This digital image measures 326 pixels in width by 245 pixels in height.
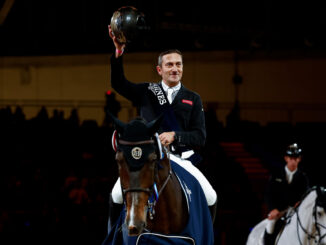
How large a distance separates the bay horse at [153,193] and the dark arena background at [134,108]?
5218mm

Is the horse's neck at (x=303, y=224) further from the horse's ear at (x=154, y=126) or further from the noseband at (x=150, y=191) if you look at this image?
the horse's ear at (x=154, y=126)

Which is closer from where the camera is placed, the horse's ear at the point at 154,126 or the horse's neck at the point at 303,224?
the horse's ear at the point at 154,126

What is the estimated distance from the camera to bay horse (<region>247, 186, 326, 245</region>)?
232 inches

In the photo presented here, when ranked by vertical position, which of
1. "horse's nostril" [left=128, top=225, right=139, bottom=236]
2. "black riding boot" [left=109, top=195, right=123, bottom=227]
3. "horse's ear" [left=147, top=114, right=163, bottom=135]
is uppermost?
"horse's ear" [left=147, top=114, right=163, bottom=135]

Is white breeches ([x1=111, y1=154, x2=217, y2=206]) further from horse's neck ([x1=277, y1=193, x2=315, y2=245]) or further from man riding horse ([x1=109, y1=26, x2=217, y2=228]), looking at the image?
horse's neck ([x1=277, y1=193, x2=315, y2=245])

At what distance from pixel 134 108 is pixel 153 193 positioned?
30.7 feet

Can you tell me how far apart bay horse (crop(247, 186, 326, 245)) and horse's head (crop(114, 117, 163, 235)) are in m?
3.59

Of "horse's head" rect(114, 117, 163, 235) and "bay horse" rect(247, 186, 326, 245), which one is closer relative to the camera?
"horse's head" rect(114, 117, 163, 235)

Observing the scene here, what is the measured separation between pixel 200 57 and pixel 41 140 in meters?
5.13

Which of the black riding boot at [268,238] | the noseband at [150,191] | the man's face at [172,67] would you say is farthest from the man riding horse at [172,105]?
the black riding boot at [268,238]

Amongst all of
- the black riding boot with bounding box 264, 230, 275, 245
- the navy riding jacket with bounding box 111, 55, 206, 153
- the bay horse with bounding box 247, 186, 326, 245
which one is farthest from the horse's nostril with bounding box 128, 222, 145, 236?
the black riding boot with bounding box 264, 230, 275, 245

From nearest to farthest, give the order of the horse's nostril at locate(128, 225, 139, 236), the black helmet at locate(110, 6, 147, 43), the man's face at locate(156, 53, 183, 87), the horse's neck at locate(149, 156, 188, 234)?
the horse's nostril at locate(128, 225, 139, 236) < the horse's neck at locate(149, 156, 188, 234) < the black helmet at locate(110, 6, 147, 43) < the man's face at locate(156, 53, 183, 87)

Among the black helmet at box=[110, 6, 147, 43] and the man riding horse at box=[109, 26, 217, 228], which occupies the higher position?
the black helmet at box=[110, 6, 147, 43]

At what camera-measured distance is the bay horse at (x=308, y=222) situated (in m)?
5.89
